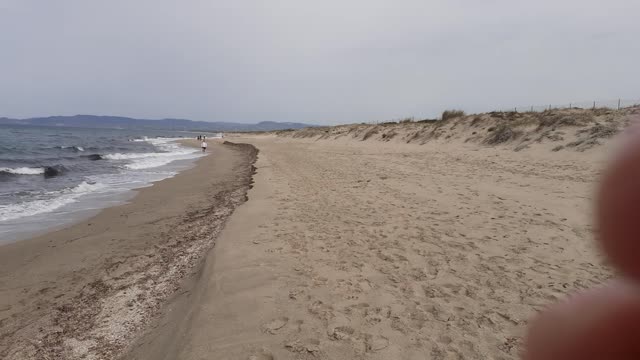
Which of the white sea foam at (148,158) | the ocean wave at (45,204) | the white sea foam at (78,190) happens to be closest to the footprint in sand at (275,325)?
the white sea foam at (78,190)

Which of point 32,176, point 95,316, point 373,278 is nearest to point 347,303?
point 373,278

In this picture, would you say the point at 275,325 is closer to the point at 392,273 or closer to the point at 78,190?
the point at 392,273

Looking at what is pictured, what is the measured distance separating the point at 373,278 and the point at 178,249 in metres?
3.70

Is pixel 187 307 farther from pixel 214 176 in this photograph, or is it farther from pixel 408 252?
pixel 214 176

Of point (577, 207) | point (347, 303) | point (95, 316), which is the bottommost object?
point (95, 316)

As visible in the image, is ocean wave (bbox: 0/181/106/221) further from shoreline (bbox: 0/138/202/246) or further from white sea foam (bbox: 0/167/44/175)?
white sea foam (bbox: 0/167/44/175)

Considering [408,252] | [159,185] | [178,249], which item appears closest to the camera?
[408,252]

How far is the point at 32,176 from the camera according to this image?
17.6 meters

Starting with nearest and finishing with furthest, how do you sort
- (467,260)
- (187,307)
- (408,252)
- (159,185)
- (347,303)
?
(347,303), (187,307), (467,260), (408,252), (159,185)

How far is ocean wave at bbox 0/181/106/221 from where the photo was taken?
10.3 meters

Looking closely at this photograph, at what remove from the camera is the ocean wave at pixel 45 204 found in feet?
33.8

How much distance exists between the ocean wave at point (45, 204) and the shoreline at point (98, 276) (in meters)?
1.89

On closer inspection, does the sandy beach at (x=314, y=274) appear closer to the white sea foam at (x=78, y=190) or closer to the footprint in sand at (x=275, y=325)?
the footprint in sand at (x=275, y=325)

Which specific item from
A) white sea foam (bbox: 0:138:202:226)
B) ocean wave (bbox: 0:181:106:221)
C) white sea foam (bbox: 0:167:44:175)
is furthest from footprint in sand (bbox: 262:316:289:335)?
white sea foam (bbox: 0:167:44:175)
